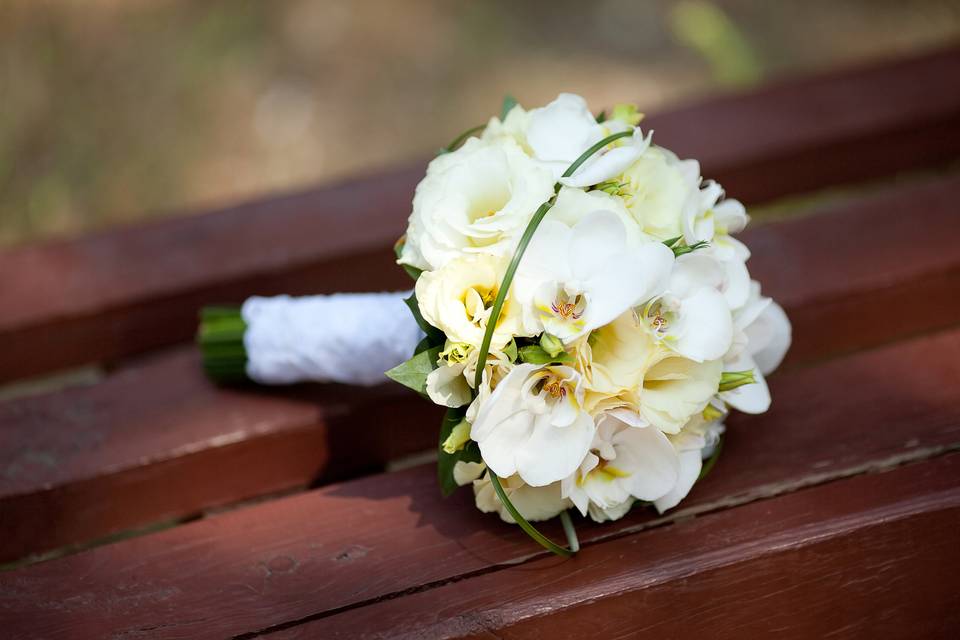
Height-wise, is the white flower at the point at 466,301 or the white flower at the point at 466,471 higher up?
the white flower at the point at 466,301

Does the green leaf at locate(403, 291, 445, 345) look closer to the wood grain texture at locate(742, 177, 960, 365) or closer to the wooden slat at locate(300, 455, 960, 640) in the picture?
the wooden slat at locate(300, 455, 960, 640)

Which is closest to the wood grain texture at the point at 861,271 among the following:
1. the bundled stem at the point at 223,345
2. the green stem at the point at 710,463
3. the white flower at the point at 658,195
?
the green stem at the point at 710,463

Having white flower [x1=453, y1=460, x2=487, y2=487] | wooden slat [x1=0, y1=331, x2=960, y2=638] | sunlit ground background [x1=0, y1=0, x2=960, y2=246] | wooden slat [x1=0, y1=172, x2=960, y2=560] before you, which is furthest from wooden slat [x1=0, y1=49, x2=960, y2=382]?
sunlit ground background [x1=0, y1=0, x2=960, y2=246]

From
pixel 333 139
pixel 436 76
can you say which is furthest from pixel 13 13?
pixel 436 76

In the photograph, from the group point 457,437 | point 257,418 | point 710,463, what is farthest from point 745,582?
point 257,418

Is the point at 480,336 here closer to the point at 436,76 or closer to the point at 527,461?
the point at 527,461

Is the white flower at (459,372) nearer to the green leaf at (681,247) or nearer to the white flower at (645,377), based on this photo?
the white flower at (645,377)

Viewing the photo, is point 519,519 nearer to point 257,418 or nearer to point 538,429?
point 538,429
